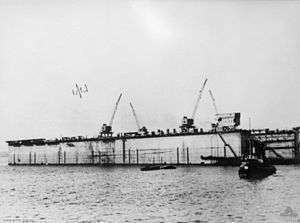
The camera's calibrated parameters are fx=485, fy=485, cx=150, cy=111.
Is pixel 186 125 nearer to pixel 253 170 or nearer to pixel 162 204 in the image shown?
pixel 253 170

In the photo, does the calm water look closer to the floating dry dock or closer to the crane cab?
the floating dry dock

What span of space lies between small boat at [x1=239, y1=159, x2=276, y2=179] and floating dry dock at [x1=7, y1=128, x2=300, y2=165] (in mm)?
16404

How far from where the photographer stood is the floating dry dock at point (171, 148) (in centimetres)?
9950

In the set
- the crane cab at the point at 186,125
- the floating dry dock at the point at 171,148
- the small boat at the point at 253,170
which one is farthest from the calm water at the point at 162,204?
the crane cab at the point at 186,125

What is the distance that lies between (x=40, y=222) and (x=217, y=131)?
238 ft

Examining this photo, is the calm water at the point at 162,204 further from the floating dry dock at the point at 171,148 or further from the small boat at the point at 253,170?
the floating dry dock at the point at 171,148

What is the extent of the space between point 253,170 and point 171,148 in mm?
44277

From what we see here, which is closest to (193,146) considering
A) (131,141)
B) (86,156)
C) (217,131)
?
(217,131)

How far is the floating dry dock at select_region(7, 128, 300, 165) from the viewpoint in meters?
99.5

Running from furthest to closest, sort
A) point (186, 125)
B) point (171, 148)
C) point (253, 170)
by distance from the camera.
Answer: point (186, 125) < point (171, 148) < point (253, 170)

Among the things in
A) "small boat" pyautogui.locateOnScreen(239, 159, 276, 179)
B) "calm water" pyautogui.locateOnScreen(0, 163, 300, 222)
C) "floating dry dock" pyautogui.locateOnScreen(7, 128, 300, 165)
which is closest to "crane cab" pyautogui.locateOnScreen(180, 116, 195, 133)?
"floating dry dock" pyautogui.locateOnScreen(7, 128, 300, 165)

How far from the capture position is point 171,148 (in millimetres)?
109000

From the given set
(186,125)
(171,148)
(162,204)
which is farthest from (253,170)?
(186,125)

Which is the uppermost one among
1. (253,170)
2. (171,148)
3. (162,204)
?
(171,148)
